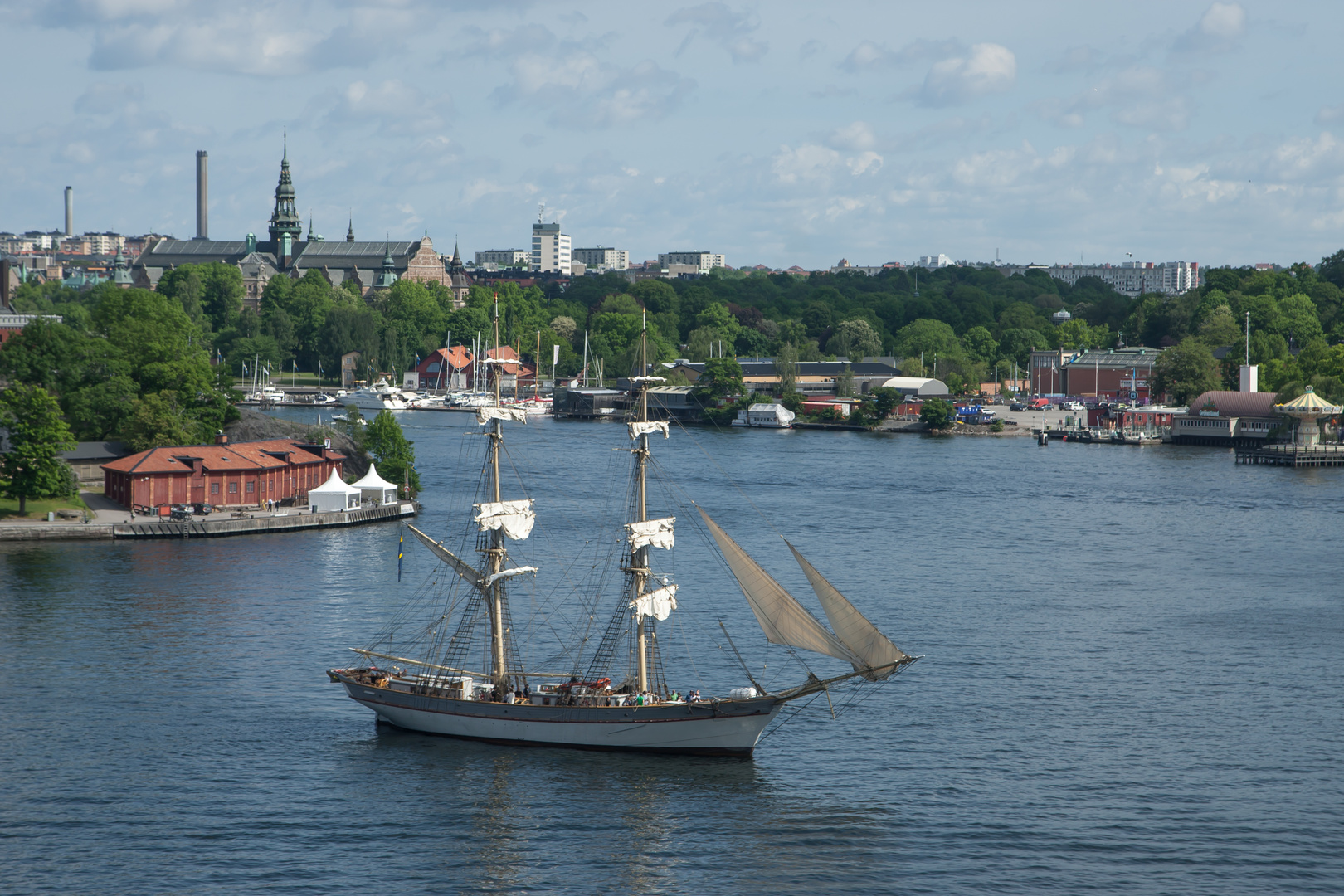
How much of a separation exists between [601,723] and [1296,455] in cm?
8762

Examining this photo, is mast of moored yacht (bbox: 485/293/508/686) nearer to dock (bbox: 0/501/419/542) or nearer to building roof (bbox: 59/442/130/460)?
dock (bbox: 0/501/419/542)

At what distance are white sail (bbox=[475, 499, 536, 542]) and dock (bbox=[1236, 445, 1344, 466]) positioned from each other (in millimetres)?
84516

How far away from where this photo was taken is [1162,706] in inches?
1619

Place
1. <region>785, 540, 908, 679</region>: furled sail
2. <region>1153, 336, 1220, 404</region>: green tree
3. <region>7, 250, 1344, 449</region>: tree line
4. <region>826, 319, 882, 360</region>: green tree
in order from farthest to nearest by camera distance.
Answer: <region>826, 319, 882, 360</region>: green tree, <region>7, 250, 1344, 449</region>: tree line, <region>1153, 336, 1220, 404</region>: green tree, <region>785, 540, 908, 679</region>: furled sail

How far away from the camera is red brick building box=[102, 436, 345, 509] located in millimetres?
71312

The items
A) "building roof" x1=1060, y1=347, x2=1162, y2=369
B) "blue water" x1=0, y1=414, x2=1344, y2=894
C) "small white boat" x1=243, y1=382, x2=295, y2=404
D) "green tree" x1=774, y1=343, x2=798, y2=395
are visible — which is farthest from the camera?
"building roof" x1=1060, y1=347, x2=1162, y2=369

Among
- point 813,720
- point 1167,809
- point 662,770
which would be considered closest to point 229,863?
point 662,770

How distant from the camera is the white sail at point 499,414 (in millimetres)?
41656

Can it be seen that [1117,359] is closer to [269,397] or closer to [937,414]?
[937,414]

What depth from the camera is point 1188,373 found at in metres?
142

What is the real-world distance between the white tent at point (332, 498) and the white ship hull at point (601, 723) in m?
36.0

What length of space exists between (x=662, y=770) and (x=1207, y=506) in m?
56.9

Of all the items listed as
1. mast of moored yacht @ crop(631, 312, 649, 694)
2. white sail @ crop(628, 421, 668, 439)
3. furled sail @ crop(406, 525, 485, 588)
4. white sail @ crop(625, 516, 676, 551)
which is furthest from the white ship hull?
white sail @ crop(628, 421, 668, 439)

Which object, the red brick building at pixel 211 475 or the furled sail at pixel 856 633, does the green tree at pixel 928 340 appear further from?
the furled sail at pixel 856 633
